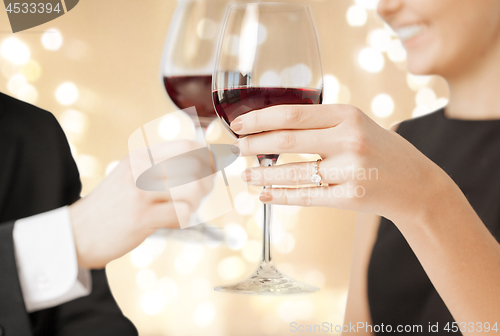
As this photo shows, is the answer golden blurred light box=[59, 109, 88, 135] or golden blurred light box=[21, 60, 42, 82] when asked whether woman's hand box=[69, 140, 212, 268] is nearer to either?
golden blurred light box=[59, 109, 88, 135]

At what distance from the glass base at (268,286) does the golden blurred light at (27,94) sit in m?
0.60

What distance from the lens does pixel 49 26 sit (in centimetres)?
86

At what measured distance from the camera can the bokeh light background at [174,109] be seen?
2.79 ft

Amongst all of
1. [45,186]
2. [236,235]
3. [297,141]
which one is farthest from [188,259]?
[297,141]

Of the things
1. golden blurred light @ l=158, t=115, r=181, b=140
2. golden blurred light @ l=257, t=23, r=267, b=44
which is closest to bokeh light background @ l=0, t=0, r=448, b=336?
golden blurred light @ l=158, t=115, r=181, b=140

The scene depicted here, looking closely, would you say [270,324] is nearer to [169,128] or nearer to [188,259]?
[188,259]

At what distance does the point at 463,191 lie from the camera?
2.63ft

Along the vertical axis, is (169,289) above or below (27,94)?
below

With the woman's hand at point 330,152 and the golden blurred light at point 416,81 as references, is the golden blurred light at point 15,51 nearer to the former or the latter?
the woman's hand at point 330,152

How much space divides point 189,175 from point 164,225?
103 mm

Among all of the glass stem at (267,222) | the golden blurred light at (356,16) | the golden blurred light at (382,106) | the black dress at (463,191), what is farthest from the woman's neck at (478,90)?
the glass stem at (267,222)

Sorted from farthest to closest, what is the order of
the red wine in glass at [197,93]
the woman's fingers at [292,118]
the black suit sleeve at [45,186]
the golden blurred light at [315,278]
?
the golden blurred light at [315,278] → the black suit sleeve at [45,186] → the red wine in glass at [197,93] → the woman's fingers at [292,118]

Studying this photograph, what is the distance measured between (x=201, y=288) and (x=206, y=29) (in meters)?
0.56

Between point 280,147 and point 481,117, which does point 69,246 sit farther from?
point 481,117
